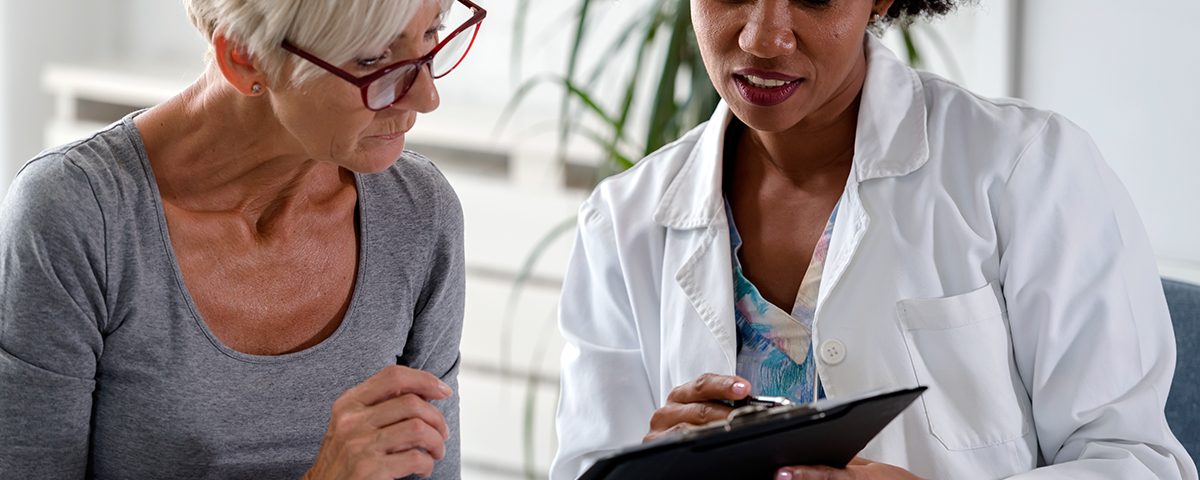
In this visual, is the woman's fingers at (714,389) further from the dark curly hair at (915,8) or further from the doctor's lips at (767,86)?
the dark curly hair at (915,8)

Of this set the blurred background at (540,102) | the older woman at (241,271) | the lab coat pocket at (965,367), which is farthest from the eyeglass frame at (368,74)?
the blurred background at (540,102)

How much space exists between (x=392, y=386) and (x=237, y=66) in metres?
0.35

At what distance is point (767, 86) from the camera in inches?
56.6

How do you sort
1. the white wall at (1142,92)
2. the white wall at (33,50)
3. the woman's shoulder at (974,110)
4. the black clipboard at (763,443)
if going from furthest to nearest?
the white wall at (33,50)
the white wall at (1142,92)
the woman's shoulder at (974,110)
the black clipboard at (763,443)

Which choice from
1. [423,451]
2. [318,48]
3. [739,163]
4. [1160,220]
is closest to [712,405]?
[423,451]

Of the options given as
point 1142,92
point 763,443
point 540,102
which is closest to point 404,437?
point 763,443

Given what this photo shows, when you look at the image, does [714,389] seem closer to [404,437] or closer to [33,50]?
[404,437]

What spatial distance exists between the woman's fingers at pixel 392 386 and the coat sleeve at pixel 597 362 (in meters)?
0.25

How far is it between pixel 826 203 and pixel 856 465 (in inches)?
13.2

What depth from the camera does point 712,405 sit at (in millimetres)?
1338

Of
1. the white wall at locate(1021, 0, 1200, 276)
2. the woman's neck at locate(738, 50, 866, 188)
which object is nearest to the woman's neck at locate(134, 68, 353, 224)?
the woman's neck at locate(738, 50, 866, 188)

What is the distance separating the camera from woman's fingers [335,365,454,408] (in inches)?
52.9

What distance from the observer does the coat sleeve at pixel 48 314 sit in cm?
133

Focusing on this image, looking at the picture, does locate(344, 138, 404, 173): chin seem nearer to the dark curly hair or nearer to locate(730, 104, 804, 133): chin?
locate(730, 104, 804, 133): chin
